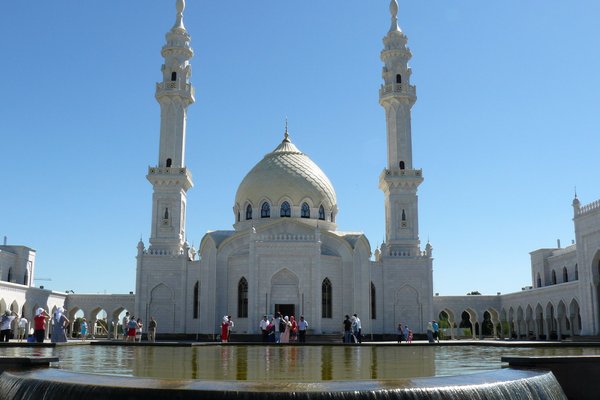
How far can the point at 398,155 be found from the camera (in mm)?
37531

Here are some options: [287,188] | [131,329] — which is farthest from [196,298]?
[131,329]

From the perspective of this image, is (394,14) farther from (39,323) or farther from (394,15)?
(39,323)

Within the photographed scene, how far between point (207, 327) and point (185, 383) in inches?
1144

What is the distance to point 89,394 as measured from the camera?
20.0ft

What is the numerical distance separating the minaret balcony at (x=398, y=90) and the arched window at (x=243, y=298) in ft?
44.8

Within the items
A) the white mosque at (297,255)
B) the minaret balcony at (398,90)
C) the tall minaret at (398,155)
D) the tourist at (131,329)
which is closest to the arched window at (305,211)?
the white mosque at (297,255)

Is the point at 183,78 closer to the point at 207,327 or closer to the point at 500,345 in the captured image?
the point at 207,327

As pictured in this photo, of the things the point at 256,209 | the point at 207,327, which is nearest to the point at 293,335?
the point at 207,327

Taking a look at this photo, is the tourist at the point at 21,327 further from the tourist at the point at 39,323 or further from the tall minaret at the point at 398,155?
the tall minaret at the point at 398,155

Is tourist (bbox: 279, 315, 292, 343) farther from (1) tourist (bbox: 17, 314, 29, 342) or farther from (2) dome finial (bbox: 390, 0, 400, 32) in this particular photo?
(2) dome finial (bbox: 390, 0, 400, 32)

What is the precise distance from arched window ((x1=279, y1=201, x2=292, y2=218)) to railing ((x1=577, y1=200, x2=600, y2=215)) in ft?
51.4

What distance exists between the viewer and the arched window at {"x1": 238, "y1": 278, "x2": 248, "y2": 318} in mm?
34438

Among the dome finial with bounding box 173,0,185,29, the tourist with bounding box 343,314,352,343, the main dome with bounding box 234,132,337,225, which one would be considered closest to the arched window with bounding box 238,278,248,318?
the main dome with bounding box 234,132,337,225

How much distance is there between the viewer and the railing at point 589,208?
30331 mm
